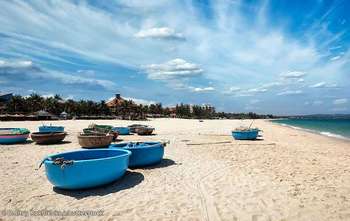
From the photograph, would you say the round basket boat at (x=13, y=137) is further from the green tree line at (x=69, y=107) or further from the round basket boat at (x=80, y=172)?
the green tree line at (x=69, y=107)

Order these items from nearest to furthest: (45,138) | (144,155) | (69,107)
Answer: (144,155)
(45,138)
(69,107)

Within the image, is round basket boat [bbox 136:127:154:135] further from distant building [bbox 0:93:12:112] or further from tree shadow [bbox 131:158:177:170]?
distant building [bbox 0:93:12:112]

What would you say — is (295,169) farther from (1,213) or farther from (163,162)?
(1,213)

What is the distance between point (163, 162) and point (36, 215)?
19.3 feet

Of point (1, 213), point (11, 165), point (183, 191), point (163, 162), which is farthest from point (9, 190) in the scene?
point (163, 162)

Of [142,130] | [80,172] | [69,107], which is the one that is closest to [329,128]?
[142,130]

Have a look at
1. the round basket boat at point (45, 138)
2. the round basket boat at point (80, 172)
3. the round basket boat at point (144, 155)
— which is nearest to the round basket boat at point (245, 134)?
the round basket boat at point (144, 155)

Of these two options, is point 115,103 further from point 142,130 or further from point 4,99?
point 142,130

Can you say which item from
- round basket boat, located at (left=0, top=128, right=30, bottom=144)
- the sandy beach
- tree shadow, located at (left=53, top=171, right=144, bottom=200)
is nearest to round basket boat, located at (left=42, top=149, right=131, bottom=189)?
tree shadow, located at (left=53, top=171, right=144, bottom=200)

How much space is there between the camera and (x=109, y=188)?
727 cm

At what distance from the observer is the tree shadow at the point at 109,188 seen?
6.76 m

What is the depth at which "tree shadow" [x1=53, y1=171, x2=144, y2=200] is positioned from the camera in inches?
266

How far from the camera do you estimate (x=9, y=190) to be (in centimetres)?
701

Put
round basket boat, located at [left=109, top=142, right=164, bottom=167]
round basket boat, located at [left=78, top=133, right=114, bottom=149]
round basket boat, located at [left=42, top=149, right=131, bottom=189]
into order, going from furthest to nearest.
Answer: round basket boat, located at [left=78, top=133, right=114, bottom=149]
round basket boat, located at [left=109, top=142, right=164, bottom=167]
round basket boat, located at [left=42, top=149, right=131, bottom=189]
